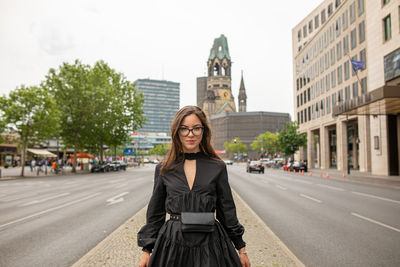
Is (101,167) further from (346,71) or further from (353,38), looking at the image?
(353,38)

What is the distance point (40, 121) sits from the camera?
3050cm

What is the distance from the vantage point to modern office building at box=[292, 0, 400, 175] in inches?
1038

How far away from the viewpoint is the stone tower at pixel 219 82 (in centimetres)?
13975

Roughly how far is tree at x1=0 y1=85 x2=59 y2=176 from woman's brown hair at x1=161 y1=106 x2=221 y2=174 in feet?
98.9

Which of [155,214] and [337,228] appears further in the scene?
[337,228]

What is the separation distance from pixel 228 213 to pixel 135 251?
3.35 meters

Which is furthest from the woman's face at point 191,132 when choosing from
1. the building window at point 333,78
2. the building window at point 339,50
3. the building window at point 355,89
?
the building window at point 333,78

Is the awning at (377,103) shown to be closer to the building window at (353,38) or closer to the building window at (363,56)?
the building window at (363,56)

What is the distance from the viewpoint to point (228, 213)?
2.52 meters

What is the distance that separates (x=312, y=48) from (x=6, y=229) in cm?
5093

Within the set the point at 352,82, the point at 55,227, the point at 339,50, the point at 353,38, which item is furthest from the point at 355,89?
the point at 55,227

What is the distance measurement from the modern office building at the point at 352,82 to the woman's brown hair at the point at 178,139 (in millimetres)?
21088

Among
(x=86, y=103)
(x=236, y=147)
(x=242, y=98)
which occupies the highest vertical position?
(x=242, y=98)

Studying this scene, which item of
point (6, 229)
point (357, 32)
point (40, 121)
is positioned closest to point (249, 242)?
point (6, 229)
